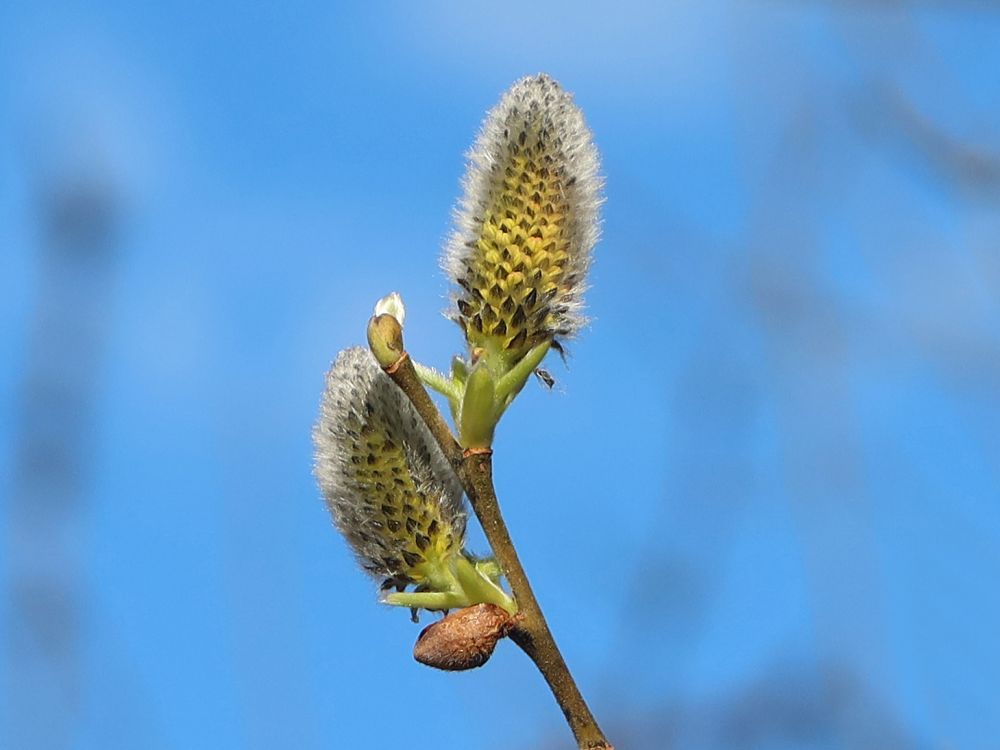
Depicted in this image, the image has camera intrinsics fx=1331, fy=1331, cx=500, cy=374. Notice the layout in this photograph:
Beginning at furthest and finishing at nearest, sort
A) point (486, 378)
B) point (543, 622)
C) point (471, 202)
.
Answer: point (471, 202)
point (486, 378)
point (543, 622)

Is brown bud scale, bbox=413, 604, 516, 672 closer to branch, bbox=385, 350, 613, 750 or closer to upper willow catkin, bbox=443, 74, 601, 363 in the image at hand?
branch, bbox=385, 350, 613, 750

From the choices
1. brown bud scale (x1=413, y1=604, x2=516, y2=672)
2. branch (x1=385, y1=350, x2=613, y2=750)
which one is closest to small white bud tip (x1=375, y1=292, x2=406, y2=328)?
branch (x1=385, y1=350, x2=613, y2=750)

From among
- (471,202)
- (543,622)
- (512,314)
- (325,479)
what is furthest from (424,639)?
(471,202)

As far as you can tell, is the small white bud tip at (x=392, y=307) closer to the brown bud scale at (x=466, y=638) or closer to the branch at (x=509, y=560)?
the branch at (x=509, y=560)

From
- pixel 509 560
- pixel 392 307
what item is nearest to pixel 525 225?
pixel 392 307

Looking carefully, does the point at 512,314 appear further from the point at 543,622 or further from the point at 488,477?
the point at 543,622

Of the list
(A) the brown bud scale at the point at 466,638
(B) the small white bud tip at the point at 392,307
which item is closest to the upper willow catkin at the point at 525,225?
(B) the small white bud tip at the point at 392,307

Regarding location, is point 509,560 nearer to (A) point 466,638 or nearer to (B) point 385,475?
(A) point 466,638
